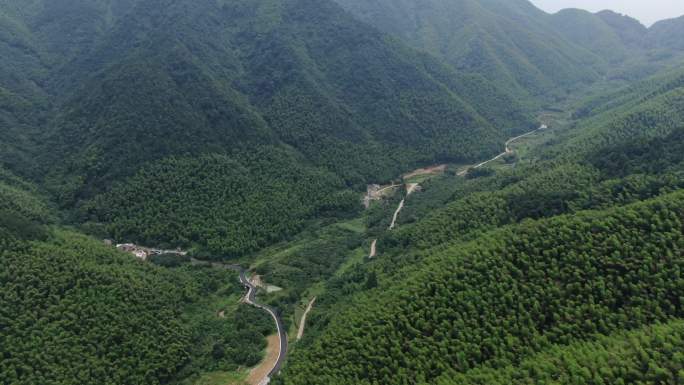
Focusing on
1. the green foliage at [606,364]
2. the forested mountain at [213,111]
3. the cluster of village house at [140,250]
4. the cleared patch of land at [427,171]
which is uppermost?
the forested mountain at [213,111]

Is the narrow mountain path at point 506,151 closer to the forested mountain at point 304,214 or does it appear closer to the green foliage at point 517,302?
the forested mountain at point 304,214

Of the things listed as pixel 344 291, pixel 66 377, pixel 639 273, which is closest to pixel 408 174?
pixel 344 291

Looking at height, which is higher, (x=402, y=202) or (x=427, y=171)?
(x=427, y=171)

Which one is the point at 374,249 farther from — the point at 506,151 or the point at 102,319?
the point at 506,151

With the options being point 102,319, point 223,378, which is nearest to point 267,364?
point 223,378

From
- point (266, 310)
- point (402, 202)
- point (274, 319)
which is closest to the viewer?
point (274, 319)

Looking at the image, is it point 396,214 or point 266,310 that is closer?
point 266,310

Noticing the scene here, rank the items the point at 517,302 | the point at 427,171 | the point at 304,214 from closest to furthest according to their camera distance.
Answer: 1. the point at 517,302
2. the point at 304,214
3. the point at 427,171

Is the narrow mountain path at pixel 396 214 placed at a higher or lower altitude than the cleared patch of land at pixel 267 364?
higher

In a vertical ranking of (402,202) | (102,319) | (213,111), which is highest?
(213,111)

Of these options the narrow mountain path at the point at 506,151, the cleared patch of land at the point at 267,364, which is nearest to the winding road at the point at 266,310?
the cleared patch of land at the point at 267,364

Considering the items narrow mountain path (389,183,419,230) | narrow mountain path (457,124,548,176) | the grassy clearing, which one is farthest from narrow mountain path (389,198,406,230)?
the grassy clearing

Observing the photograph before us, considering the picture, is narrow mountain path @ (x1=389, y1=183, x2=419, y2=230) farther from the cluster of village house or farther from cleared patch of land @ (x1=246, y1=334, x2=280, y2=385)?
the cluster of village house
